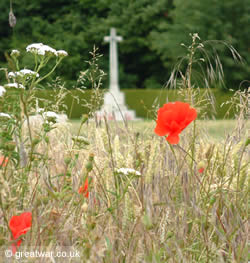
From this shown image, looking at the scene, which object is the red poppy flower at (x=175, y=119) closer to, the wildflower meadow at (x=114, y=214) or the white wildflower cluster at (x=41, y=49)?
the wildflower meadow at (x=114, y=214)

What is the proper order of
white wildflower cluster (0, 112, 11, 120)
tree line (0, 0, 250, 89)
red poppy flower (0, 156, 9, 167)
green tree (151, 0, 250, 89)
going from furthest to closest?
green tree (151, 0, 250, 89) < tree line (0, 0, 250, 89) < white wildflower cluster (0, 112, 11, 120) < red poppy flower (0, 156, 9, 167)

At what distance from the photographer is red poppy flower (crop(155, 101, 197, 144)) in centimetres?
137

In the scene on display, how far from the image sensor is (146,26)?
22.2 meters

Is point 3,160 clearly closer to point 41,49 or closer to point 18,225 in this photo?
point 18,225

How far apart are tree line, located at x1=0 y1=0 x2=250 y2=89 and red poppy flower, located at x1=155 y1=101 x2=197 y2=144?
1505 cm

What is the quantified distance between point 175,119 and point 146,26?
2141 cm

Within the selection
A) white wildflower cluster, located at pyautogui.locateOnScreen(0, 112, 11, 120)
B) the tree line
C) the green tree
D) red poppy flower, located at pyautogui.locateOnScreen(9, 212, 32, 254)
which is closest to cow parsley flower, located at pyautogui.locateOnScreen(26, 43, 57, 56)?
white wildflower cluster, located at pyautogui.locateOnScreen(0, 112, 11, 120)

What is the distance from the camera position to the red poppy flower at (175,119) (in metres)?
1.37

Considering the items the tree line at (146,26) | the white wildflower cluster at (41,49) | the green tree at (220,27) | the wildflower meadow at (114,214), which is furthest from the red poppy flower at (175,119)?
the green tree at (220,27)

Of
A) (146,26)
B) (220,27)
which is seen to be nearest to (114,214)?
(220,27)

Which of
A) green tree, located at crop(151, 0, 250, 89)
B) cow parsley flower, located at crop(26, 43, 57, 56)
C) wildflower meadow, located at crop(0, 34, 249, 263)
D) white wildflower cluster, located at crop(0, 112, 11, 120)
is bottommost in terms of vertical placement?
wildflower meadow, located at crop(0, 34, 249, 263)

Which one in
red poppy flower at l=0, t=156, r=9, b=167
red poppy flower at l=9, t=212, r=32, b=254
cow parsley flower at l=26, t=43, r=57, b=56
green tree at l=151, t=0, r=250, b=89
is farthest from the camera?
green tree at l=151, t=0, r=250, b=89

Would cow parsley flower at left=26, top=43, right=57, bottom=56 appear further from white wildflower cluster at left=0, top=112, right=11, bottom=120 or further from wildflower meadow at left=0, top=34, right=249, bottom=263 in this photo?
white wildflower cluster at left=0, top=112, right=11, bottom=120

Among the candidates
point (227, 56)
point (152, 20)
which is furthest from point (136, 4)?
point (227, 56)
